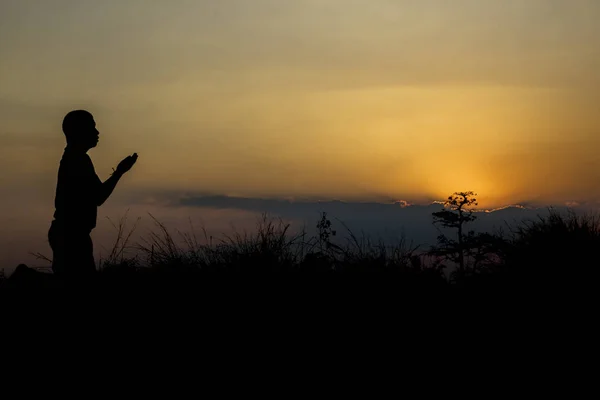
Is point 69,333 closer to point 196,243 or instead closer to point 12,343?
point 12,343

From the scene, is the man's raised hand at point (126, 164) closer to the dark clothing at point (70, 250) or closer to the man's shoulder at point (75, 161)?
the man's shoulder at point (75, 161)

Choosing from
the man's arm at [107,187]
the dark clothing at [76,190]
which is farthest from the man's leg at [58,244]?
the man's arm at [107,187]

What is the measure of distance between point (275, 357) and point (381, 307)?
1.54 metres

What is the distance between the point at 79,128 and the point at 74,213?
3.17 feet

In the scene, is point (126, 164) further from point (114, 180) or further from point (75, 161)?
point (75, 161)

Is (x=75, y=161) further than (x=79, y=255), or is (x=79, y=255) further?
(x=79, y=255)

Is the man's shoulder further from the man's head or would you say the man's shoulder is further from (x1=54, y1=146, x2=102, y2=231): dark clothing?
the man's head

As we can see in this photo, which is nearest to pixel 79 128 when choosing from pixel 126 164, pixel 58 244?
pixel 126 164

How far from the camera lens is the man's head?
7.55 m

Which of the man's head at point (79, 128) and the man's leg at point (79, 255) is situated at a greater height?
the man's head at point (79, 128)

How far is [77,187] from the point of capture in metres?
7.58

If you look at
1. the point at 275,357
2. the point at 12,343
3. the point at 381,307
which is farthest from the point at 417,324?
the point at 12,343

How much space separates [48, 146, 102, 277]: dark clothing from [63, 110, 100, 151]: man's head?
0.13m

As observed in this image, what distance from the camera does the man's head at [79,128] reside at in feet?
24.8
